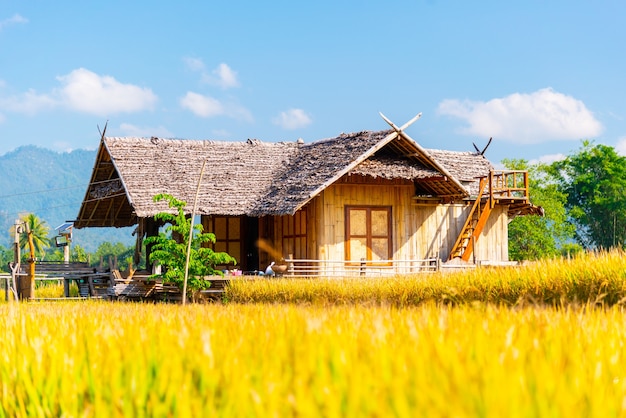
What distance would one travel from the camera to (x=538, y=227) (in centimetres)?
4444

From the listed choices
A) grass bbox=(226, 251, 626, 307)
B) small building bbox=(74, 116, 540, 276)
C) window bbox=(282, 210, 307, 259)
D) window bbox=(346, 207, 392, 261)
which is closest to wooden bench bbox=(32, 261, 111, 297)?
small building bbox=(74, 116, 540, 276)

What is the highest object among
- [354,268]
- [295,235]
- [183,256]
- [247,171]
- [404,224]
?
[247,171]

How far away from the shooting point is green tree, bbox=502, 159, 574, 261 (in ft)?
144

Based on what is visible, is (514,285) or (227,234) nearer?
(514,285)

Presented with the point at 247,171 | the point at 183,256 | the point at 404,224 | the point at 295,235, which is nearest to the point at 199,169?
the point at 247,171

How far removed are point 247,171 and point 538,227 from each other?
24.7m

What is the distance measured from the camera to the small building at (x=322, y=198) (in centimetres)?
2086

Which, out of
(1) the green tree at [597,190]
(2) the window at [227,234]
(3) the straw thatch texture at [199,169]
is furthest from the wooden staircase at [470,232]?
(1) the green tree at [597,190]

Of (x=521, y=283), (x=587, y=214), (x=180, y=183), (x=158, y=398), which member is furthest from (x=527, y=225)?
(x=158, y=398)

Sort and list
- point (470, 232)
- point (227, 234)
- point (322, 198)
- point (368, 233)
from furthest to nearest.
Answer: point (227, 234), point (470, 232), point (368, 233), point (322, 198)

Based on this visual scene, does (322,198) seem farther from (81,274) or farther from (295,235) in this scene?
(81,274)

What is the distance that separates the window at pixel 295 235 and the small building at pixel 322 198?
0.10ft

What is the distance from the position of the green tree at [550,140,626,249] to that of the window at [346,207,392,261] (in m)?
29.1

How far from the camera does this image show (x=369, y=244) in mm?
21484
